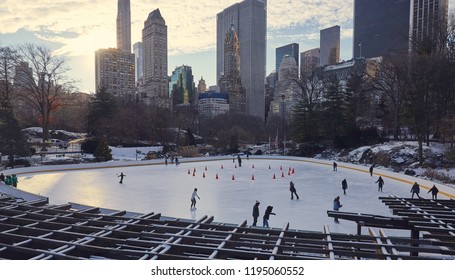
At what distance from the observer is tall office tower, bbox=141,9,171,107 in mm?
134375

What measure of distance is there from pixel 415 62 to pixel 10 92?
47495 mm

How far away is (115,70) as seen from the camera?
13325 centimetres

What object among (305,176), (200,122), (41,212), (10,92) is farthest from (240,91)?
(41,212)

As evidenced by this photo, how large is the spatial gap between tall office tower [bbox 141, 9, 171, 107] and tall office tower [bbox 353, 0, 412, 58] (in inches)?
2965

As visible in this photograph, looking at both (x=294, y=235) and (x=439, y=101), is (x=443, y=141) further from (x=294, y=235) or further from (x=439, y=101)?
(x=294, y=235)

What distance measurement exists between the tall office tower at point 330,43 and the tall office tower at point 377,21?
18.6m

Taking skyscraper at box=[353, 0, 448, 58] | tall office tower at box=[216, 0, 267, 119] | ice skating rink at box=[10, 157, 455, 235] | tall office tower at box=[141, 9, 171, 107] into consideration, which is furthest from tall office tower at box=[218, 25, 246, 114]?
ice skating rink at box=[10, 157, 455, 235]

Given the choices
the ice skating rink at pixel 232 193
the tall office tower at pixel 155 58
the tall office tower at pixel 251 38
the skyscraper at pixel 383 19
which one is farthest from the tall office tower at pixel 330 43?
the ice skating rink at pixel 232 193

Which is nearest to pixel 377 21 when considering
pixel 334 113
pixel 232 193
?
pixel 334 113

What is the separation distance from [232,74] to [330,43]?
60.9m

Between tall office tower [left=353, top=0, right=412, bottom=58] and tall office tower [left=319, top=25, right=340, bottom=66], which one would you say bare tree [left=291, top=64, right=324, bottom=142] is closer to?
tall office tower [left=353, top=0, right=412, bottom=58]

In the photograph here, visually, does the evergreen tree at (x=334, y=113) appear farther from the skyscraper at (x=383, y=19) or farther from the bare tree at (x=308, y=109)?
the skyscraper at (x=383, y=19)

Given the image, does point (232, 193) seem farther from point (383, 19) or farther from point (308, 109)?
point (383, 19)

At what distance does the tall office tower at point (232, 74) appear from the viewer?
156250 millimetres
